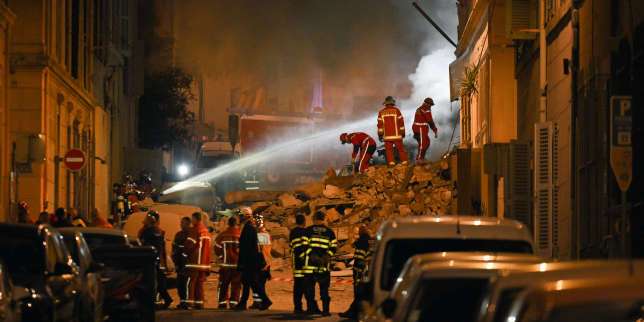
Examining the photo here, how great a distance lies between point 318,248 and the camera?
21.2 meters

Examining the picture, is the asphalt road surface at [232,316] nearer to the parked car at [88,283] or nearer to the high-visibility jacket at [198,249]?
the high-visibility jacket at [198,249]

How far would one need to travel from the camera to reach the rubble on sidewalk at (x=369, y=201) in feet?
122

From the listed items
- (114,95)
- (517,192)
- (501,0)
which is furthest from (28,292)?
(114,95)

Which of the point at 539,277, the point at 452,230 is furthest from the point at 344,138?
the point at 539,277

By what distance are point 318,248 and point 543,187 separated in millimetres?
4379

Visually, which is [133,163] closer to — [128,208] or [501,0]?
[128,208]

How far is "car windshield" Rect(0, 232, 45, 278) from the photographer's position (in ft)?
40.7

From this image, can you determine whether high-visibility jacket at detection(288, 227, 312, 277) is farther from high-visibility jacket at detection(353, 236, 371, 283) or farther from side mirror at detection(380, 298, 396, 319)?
side mirror at detection(380, 298, 396, 319)

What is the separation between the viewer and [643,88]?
16875 mm

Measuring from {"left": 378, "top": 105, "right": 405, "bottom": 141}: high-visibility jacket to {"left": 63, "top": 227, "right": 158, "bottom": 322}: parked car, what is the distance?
821 inches

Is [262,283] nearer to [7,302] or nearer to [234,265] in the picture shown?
[234,265]

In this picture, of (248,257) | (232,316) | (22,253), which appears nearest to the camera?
(22,253)

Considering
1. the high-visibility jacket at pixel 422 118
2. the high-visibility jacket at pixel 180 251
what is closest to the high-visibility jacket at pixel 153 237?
the high-visibility jacket at pixel 180 251

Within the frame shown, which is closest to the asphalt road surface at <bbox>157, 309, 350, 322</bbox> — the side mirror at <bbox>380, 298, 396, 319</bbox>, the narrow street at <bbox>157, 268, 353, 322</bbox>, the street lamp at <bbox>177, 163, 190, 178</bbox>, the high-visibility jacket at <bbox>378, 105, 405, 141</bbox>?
the narrow street at <bbox>157, 268, 353, 322</bbox>
